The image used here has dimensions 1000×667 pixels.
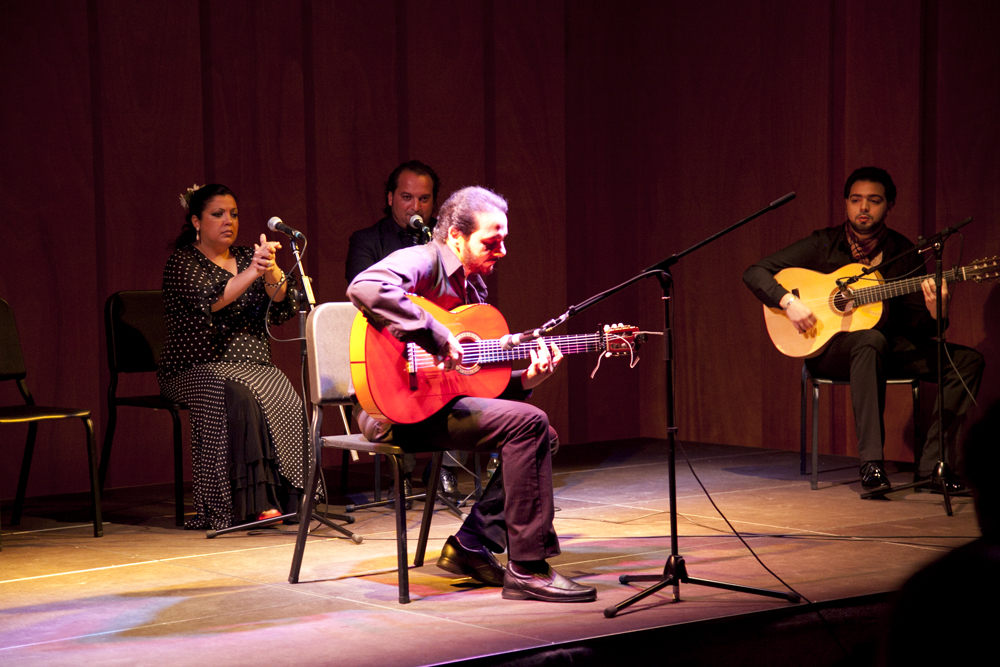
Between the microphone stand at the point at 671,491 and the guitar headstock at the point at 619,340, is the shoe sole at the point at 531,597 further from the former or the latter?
the guitar headstock at the point at 619,340

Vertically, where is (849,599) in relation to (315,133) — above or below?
below

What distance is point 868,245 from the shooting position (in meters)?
5.32

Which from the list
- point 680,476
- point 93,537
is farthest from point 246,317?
point 680,476

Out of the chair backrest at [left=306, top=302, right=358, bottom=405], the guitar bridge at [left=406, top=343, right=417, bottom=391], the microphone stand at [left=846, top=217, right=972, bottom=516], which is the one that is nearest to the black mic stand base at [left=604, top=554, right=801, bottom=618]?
the guitar bridge at [left=406, top=343, right=417, bottom=391]

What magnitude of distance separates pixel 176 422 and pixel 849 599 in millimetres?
2834

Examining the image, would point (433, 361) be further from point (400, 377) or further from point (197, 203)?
point (197, 203)

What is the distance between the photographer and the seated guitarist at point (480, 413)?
3268 mm

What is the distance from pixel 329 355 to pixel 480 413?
26.8 inches

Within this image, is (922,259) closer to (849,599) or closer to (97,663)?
(849,599)

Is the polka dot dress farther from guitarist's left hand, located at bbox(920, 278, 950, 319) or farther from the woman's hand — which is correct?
guitarist's left hand, located at bbox(920, 278, 950, 319)

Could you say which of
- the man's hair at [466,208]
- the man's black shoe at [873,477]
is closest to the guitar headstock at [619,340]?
the man's hair at [466,208]

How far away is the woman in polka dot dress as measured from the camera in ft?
15.1

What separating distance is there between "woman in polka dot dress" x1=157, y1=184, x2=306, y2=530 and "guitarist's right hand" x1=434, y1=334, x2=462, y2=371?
151cm

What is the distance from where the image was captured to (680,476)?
567 centimetres
